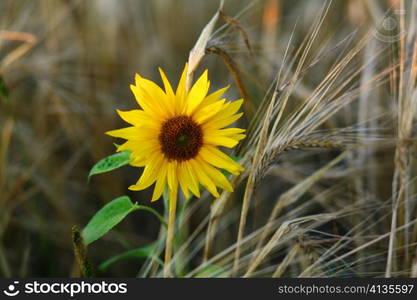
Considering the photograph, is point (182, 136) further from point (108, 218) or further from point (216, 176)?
point (108, 218)

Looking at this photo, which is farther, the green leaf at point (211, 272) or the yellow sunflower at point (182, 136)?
the green leaf at point (211, 272)

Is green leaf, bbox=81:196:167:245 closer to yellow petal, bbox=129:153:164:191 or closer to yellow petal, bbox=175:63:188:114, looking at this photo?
yellow petal, bbox=129:153:164:191

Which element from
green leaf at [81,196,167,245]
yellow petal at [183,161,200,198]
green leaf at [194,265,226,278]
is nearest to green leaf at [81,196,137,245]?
green leaf at [81,196,167,245]

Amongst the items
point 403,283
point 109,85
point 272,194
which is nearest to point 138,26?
point 109,85

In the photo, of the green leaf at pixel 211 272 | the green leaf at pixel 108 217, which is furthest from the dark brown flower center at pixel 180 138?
the green leaf at pixel 211 272

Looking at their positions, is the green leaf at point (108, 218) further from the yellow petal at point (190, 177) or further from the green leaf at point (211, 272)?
the green leaf at point (211, 272)

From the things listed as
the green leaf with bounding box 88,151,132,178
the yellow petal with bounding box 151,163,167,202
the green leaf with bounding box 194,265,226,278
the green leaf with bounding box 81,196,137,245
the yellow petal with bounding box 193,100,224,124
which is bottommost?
the green leaf with bounding box 194,265,226,278

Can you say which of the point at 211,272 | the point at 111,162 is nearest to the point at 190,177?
the point at 111,162
